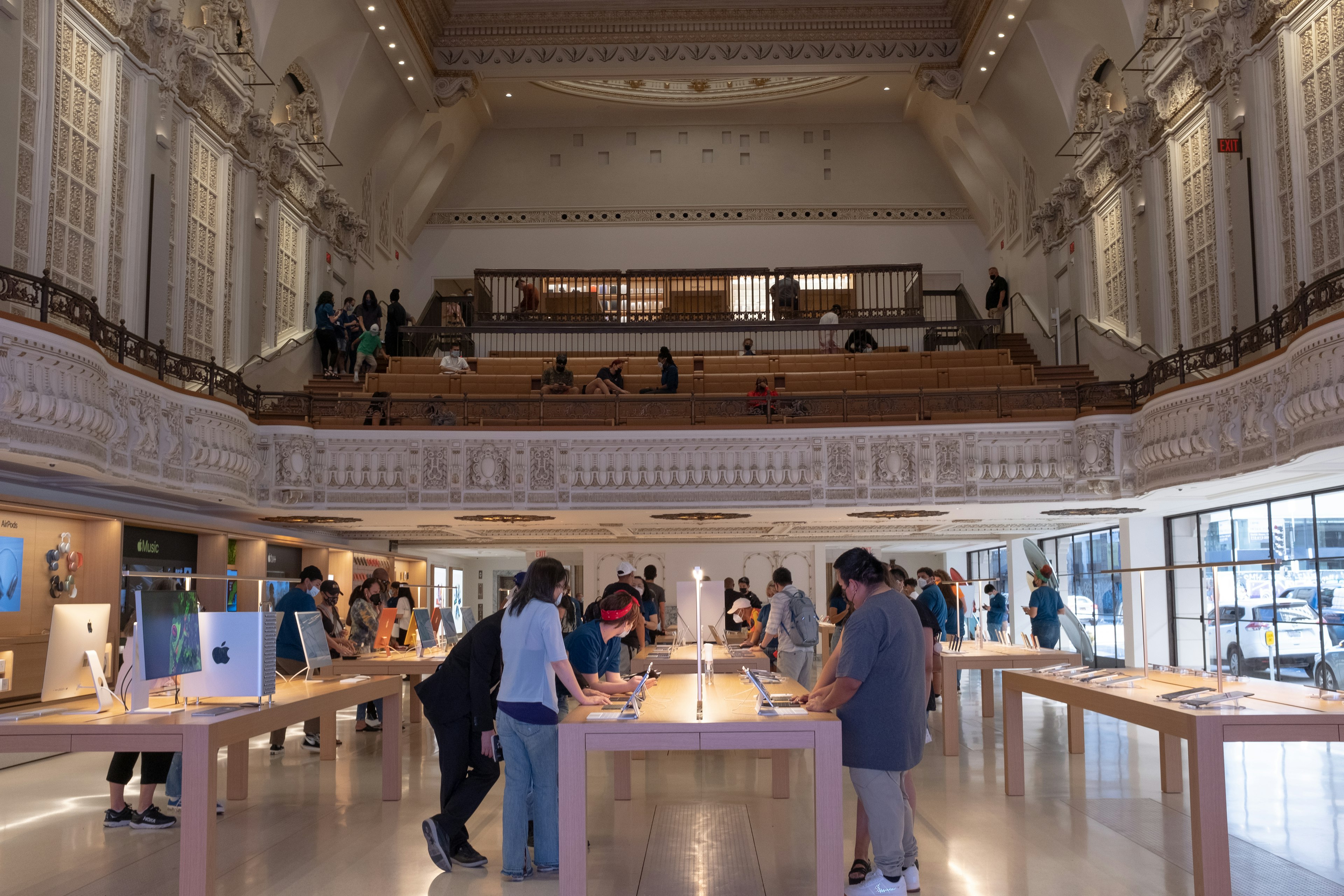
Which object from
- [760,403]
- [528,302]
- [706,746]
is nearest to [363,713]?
Result: [760,403]

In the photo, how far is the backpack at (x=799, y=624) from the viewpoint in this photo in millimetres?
9438

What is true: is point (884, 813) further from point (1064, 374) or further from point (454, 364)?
point (1064, 374)

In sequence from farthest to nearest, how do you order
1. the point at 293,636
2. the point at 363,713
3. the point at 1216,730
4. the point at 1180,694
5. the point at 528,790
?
the point at 363,713, the point at 293,636, the point at 1180,694, the point at 528,790, the point at 1216,730

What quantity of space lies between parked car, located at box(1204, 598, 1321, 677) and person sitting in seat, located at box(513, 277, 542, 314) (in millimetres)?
14044

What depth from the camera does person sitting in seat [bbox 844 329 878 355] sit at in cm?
2006

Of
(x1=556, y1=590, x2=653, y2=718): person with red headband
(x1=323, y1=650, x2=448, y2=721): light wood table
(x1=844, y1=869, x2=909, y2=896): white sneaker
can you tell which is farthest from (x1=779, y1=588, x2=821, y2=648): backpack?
(x1=844, y1=869, x2=909, y2=896): white sneaker

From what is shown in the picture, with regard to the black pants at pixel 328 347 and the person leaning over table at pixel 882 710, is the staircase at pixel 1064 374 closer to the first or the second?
the black pants at pixel 328 347

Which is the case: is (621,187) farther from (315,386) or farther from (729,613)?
(729,613)

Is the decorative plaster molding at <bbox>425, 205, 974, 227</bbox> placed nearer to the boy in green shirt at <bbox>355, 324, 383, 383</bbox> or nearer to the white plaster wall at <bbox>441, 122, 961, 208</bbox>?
the white plaster wall at <bbox>441, 122, 961, 208</bbox>

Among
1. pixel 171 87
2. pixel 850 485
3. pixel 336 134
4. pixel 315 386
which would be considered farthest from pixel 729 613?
pixel 336 134

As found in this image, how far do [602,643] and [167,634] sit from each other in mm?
2242

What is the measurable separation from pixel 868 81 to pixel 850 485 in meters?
13.6

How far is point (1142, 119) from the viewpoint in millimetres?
15664

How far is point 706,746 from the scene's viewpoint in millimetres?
4668
